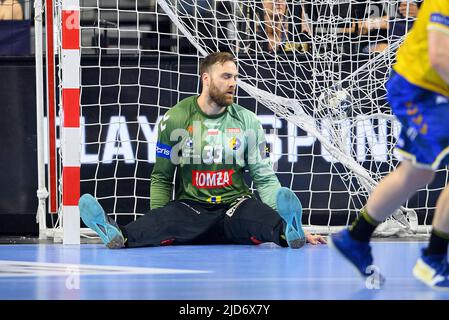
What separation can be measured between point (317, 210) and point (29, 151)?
6.72ft

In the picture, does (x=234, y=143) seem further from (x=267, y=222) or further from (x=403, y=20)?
(x=403, y=20)

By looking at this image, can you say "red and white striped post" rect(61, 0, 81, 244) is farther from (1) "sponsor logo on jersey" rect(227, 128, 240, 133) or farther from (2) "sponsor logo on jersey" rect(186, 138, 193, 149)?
(1) "sponsor logo on jersey" rect(227, 128, 240, 133)

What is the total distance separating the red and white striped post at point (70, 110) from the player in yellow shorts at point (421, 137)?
242cm

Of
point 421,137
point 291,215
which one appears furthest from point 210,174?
point 421,137

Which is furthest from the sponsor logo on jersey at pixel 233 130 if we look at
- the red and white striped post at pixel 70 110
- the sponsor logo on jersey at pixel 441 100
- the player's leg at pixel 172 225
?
the sponsor logo on jersey at pixel 441 100

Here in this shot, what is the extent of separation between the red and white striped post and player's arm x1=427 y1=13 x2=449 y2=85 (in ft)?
9.44

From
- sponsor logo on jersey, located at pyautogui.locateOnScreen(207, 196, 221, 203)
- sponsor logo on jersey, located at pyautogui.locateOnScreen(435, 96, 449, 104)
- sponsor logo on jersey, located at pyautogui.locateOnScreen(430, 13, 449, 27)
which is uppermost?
sponsor logo on jersey, located at pyautogui.locateOnScreen(430, 13, 449, 27)

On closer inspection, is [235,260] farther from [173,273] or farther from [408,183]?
[408,183]

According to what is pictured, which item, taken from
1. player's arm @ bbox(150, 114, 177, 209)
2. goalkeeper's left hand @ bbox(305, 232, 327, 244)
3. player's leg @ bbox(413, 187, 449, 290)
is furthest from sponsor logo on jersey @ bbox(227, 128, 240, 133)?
player's leg @ bbox(413, 187, 449, 290)

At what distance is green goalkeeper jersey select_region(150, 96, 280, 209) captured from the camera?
20.2ft

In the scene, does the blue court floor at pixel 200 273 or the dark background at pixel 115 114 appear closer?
the blue court floor at pixel 200 273

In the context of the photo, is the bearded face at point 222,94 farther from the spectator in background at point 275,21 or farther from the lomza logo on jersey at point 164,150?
the spectator in background at point 275,21

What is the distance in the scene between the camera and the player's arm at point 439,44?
150 inches

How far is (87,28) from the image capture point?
23.8 feet
